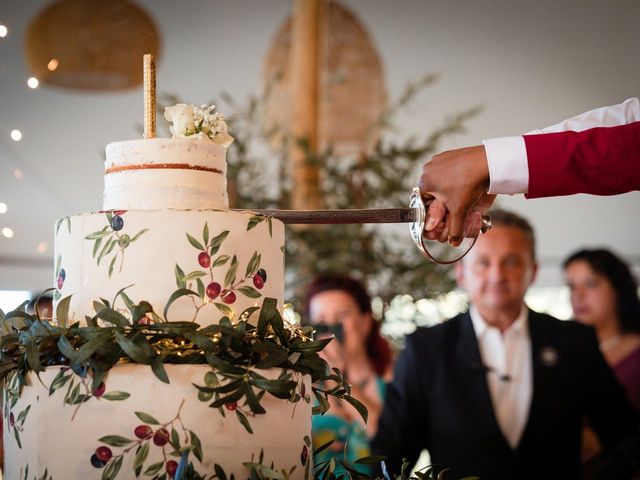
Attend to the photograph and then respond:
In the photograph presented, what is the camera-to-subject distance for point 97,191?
8.21m

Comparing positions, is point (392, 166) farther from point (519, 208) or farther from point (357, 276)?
point (519, 208)

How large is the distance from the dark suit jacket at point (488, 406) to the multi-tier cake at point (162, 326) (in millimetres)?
1503

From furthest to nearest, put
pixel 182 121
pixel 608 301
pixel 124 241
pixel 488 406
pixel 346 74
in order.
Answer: pixel 346 74
pixel 608 301
pixel 488 406
pixel 182 121
pixel 124 241

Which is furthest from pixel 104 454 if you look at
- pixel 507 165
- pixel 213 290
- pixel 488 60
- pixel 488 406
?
pixel 488 60

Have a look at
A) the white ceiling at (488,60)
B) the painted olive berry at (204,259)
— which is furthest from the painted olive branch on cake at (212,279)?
the white ceiling at (488,60)

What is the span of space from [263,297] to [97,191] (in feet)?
21.6

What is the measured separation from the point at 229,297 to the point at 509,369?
72.8 inches

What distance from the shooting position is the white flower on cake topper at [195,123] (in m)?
1.92

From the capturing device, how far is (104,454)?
169 centimetres

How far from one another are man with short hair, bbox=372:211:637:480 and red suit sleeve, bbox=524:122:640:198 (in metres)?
1.38

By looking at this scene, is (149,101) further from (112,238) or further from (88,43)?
(88,43)

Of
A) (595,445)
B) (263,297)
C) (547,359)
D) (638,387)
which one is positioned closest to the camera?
(263,297)

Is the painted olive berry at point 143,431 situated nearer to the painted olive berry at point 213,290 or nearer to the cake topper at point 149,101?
the painted olive berry at point 213,290

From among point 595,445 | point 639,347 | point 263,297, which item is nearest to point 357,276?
point 639,347
